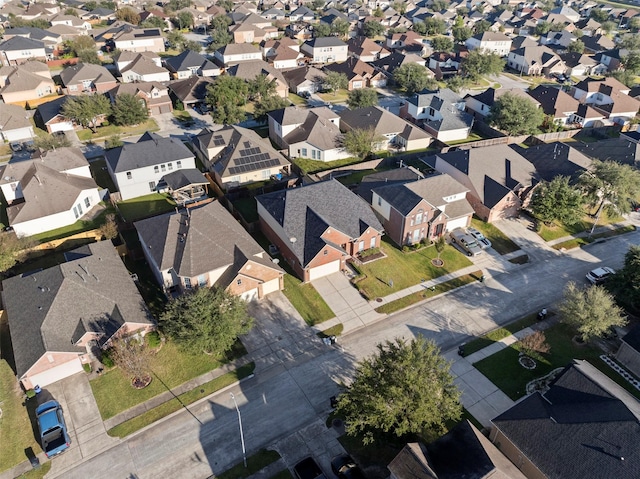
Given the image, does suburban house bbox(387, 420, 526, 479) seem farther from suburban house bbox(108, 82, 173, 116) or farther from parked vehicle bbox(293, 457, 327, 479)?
suburban house bbox(108, 82, 173, 116)

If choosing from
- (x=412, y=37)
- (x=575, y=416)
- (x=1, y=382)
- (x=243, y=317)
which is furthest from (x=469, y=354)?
(x=412, y=37)

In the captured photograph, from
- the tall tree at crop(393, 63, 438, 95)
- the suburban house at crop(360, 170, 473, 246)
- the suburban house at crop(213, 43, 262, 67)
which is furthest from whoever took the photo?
the suburban house at crop(213, 43, 262, 67)

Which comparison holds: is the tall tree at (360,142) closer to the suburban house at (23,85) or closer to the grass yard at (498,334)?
the grass yard at (498,334)

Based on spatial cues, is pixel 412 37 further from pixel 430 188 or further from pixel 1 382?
pixel 1 382

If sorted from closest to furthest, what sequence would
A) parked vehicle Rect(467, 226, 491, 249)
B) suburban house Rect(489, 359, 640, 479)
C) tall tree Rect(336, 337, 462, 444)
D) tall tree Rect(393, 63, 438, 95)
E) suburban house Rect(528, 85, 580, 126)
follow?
suburban house Rect(489, 359, 640, 479) < tall tree Rect(336, 337, 462, 444) < parked vehicle Rect(467, 226, 491, 249) < suburban house Rect(528, 85, 580, 126) < tall tree Rect(393, 63, 438, 95)

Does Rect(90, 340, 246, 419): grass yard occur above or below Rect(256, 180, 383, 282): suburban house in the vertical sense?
→ below


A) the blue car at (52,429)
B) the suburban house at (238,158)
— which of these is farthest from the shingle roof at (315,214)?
the blue car at (52,429)

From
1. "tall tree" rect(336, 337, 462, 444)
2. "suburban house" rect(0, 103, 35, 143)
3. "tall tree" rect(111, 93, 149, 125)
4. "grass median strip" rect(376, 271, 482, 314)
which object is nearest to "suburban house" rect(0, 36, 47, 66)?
"suburban house" rect(0, 103, 35, 143)
